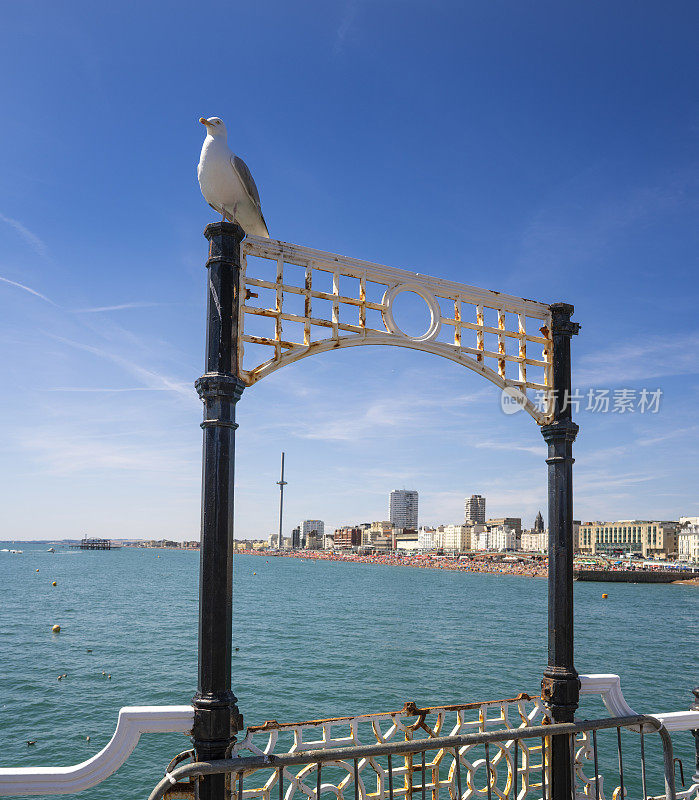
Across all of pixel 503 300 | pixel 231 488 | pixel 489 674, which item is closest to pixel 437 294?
pixel 503 300

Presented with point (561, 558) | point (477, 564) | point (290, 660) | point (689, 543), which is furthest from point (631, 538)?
point (561, 558)

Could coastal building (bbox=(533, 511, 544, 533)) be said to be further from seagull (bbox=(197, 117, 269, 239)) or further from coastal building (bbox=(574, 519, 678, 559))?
seagull (bbox=(197, 117, 269, 239))

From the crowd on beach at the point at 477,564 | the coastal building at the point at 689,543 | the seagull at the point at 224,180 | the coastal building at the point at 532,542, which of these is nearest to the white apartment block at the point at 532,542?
the coastal building at the point at 532,542

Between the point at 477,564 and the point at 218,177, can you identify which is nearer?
the point at 218,177

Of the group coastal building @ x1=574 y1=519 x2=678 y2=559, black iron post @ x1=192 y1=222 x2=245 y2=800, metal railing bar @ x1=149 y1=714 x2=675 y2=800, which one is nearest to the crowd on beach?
coastal building @ x1=574 y1=519 x2=678 y2=559

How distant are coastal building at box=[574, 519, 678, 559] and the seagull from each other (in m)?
161

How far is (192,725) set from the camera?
3.81 metres

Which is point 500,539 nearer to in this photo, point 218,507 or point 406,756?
point 406,756

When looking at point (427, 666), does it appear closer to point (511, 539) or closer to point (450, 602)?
point (450, 602)

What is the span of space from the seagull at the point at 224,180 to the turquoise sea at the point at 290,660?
506 inches

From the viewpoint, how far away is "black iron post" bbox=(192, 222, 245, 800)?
3.77 m

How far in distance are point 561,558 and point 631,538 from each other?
169 m

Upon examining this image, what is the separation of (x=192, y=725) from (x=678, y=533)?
543 feet

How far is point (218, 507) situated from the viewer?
4020mm
